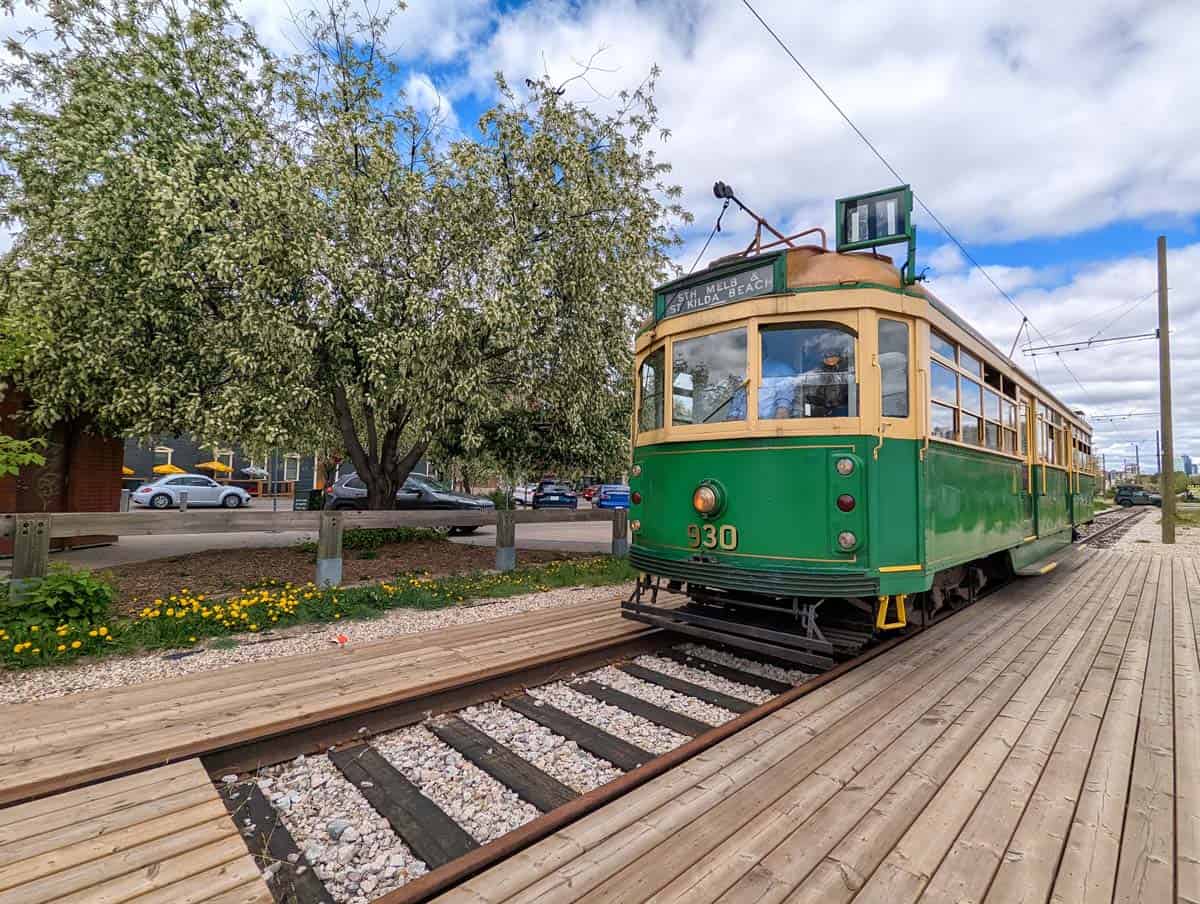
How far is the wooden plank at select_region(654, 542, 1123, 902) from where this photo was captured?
195cm

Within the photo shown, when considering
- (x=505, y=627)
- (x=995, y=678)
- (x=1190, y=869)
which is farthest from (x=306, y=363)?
(x=1190, y=869)

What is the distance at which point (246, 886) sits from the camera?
1.90 meters

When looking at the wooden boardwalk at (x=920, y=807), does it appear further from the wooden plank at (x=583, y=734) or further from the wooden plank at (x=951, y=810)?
the wooden plank at (x=583, y=734)

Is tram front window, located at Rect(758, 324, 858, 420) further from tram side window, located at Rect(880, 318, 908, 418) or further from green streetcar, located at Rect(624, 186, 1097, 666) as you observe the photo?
tram side window, located at Rect(880, 318, 908, 418)

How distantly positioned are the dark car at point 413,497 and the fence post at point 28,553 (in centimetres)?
816

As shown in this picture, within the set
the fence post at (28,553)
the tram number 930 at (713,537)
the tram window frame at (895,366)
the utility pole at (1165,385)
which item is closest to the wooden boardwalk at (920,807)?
the tram number 930 at (713,537)

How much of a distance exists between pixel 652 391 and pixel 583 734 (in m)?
2.91

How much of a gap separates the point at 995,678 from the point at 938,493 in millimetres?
1321

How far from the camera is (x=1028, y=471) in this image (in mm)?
7312

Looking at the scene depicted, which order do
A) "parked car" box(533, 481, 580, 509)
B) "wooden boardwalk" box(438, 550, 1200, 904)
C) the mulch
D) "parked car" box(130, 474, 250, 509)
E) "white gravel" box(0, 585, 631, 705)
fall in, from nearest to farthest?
"wooden boardwalk" box(438, 550, 1200, 904) → "white gravel" box(0, 585, 631, 705) → the mulch → "parked car" box(130, 474, 250, 509) → "parked car" box(533, 481, 580, 509)

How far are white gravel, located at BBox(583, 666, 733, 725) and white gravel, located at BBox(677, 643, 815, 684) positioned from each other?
0.76 meters

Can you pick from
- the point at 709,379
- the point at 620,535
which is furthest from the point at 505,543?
the point at 709,379

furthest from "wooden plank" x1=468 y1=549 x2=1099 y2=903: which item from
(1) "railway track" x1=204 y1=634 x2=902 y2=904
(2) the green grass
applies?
(2) the green grass

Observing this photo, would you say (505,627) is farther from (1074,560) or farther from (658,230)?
(1074,560)
